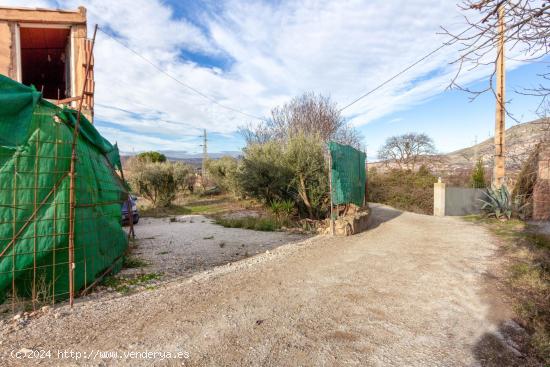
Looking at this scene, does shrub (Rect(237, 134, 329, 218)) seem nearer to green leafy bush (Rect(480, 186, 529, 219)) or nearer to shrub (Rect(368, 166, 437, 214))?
green leafy bush (Rect(480, 186, 529, 219))

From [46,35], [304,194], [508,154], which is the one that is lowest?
[304,194]

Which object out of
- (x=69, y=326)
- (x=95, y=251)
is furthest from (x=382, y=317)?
(x=95, y=251)

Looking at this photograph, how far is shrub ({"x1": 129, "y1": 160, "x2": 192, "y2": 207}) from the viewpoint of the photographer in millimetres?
18000

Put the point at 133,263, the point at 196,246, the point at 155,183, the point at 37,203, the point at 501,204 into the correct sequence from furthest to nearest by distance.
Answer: the point at 155,183 → the point at 501,204 → the point at 196,246 → the point at 133,263 → the point at 37,203

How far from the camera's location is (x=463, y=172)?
22.5 m

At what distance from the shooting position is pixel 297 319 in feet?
10.8

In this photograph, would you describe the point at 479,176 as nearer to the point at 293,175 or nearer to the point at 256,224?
the point at 293,175

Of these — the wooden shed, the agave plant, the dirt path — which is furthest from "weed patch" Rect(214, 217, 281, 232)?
the agave plant

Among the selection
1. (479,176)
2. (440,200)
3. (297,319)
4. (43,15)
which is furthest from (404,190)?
(43,15)

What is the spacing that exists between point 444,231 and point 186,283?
7.54m

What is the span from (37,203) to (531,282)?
6477mm

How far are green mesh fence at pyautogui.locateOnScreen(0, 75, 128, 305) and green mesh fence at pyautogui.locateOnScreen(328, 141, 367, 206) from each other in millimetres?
5659

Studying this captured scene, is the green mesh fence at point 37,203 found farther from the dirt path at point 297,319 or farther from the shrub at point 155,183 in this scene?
the shrub at point 155,183

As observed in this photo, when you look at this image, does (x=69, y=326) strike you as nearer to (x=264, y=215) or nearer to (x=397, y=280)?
(x=397, y=280)
